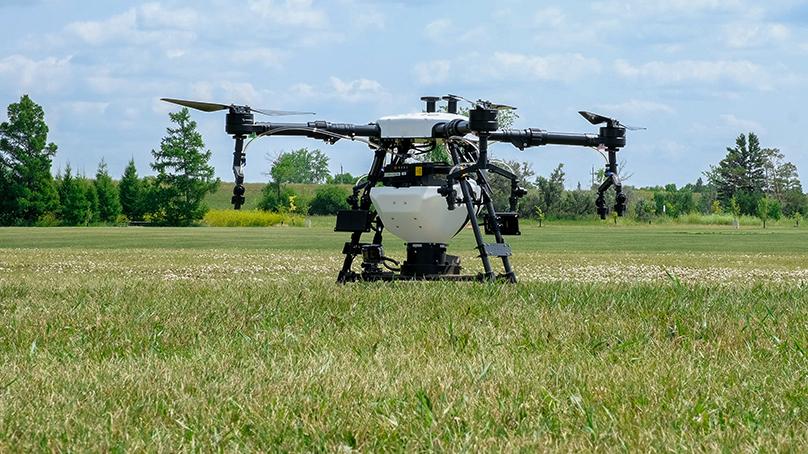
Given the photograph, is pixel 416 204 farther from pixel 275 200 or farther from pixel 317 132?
pixel 275 200

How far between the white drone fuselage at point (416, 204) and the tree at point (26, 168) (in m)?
85.1

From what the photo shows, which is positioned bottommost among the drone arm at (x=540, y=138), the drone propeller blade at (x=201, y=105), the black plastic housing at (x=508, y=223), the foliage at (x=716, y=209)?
the foliage at (x=716, y=209)

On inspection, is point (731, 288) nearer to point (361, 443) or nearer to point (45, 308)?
point (45, 308)

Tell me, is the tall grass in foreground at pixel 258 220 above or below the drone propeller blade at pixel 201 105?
below

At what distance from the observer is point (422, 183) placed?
11828 millimetres

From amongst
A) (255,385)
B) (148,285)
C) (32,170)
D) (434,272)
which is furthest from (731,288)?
(32,170)

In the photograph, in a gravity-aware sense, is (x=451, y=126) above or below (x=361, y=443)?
above

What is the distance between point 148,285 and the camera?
37.7 feet

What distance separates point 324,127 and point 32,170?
87.6 metres

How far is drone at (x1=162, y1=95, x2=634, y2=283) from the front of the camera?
38.1ft

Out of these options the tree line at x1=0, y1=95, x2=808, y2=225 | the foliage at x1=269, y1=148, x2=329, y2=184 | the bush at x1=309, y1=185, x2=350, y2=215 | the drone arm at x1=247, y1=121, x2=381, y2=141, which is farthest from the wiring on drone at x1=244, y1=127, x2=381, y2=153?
the foliage at x1=269, y1=148, x2=329, y2=184

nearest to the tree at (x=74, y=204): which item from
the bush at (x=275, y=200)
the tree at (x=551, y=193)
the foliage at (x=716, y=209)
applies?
the bush at (x=275, y=200)

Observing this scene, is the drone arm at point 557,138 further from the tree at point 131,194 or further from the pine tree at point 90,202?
the tree at point 131,194

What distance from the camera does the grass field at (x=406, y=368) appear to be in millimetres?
4547
